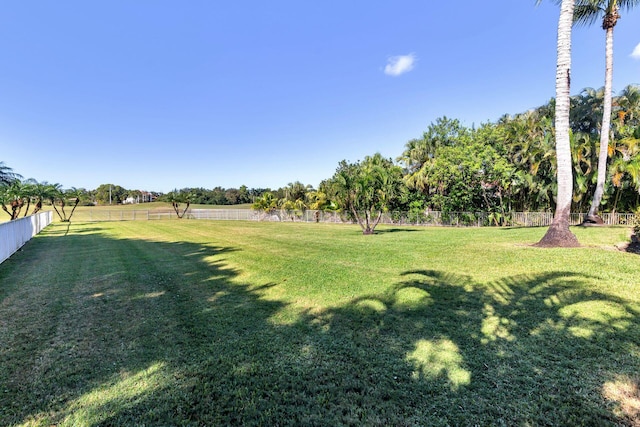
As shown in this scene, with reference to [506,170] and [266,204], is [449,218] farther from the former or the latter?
[266,204]

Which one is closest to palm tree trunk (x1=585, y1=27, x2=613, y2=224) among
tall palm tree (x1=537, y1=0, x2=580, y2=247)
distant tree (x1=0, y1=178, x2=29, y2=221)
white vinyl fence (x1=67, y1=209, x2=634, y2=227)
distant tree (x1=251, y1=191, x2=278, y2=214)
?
white vinyl fence (x1=67, y1=209, x2=634, y2=227)

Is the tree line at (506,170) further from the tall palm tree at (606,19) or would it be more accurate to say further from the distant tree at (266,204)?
the distant tree at (266,204)

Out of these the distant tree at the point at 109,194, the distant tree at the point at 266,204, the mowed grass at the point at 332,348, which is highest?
the distant tree at the point at 109,194

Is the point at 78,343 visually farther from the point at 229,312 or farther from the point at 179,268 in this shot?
the point at 179,268

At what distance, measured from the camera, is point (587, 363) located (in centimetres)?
273

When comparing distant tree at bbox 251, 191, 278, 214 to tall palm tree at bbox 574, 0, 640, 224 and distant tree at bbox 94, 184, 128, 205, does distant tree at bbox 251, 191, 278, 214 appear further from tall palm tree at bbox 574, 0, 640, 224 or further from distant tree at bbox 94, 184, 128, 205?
distant tree at bbox 94, 184, 128, 205

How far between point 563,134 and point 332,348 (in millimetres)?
9321

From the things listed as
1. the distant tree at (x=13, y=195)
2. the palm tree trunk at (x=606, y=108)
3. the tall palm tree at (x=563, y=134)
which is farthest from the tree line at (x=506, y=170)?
the distant tree at (x=13, y=195)

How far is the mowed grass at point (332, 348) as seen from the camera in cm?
223

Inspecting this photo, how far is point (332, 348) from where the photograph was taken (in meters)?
3.19

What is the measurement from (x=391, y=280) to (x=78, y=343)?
4795 mm

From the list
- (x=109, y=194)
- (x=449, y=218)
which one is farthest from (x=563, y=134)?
(x=109, y=194)

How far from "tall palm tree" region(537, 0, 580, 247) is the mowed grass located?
1.79m

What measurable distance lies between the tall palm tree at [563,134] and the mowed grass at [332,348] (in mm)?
1794
